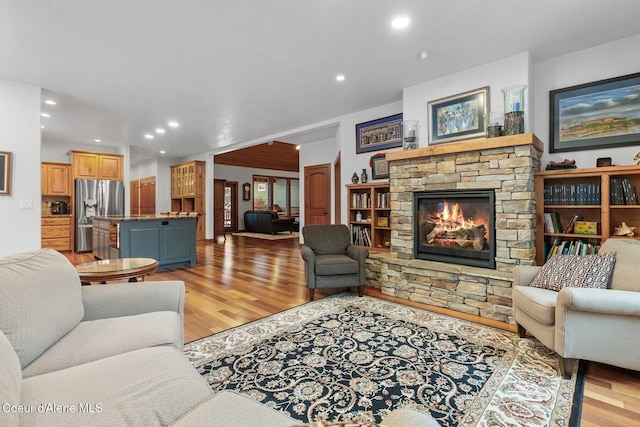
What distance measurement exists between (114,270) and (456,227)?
135 inches

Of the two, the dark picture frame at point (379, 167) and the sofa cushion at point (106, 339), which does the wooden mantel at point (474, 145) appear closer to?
the dark picture frame at point (379, 167)

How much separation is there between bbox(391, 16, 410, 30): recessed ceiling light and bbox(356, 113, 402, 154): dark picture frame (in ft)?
6.41

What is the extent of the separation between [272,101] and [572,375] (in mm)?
4454

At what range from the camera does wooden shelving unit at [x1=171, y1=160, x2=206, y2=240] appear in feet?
29.2

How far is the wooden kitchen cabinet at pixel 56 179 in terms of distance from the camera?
6926 millimetres

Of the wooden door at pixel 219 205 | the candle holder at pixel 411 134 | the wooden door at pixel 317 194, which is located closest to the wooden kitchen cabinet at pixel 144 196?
the wooden door at pixel 219 205

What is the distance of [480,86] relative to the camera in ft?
11.4

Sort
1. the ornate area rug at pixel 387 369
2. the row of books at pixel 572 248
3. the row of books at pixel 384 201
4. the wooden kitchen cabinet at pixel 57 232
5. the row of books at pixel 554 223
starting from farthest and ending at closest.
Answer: the wooden kitchen cabinet at pixel 57 232 < the row of books at pixel 384 201 < the row of books at pixel 554 223 < the row of books at pixel 572 248 < the ornate area rug at pixel 387 369

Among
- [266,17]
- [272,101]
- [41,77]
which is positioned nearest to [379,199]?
[272,101]

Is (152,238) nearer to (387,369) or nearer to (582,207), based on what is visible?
(387,369)

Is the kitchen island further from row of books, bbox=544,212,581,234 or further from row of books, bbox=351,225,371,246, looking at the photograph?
row of books, bbox=544,212,581,234

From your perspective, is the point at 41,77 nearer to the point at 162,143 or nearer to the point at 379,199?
the point at 162,143

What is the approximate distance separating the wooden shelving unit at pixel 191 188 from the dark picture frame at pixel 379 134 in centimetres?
551

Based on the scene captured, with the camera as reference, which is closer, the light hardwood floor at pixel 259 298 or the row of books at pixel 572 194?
the light hardwood floor at pixel 259 298
